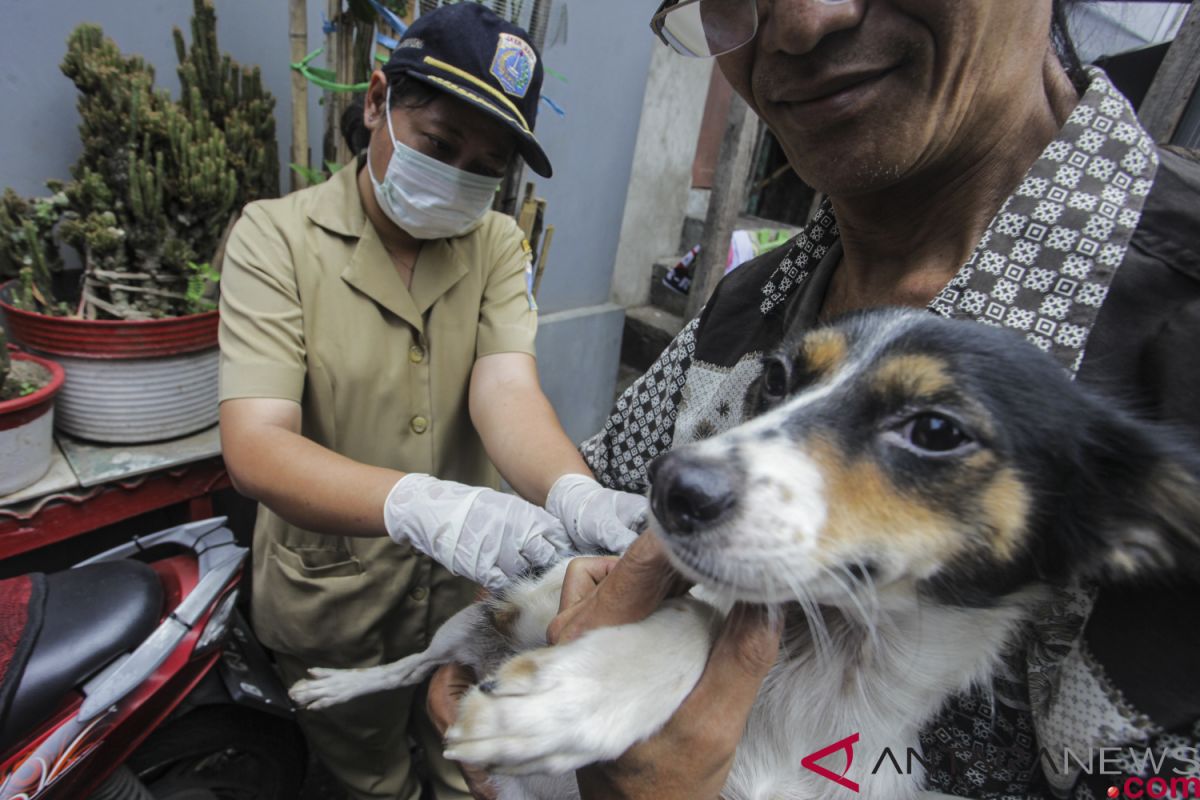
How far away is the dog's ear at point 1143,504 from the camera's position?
103 cm

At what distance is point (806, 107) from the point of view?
124 cm

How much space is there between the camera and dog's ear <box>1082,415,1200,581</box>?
103cm

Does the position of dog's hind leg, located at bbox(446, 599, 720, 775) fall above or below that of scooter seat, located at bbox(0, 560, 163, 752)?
above

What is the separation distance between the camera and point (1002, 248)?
3.80 ft

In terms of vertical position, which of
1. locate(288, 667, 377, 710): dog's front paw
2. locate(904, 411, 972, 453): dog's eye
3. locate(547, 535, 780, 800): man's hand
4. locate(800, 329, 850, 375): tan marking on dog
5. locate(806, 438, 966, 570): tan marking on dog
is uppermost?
locate(800, 329, 850, 375): tan marking on dog

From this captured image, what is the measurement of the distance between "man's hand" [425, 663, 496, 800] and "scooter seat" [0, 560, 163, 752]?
91 centimetres

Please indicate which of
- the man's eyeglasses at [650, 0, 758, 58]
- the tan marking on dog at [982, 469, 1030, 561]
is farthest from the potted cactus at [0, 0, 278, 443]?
the tan marking on dog at [982, 469, 1030, 561]

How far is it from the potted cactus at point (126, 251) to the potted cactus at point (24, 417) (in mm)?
101

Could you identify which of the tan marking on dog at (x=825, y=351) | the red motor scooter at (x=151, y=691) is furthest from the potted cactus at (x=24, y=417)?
the tan marking on dog at (x=825, y=351)

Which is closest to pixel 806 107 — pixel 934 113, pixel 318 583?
pixel 934 113

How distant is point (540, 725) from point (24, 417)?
2195mm

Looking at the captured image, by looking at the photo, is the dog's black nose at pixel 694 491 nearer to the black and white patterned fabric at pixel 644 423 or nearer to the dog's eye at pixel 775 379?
the dog's eye at pixel 775 379

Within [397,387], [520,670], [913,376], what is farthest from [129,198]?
[913,376]

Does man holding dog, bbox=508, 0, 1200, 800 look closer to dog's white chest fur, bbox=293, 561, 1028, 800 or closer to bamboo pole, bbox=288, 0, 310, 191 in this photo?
dog's white chest fur, bbox=293, 561, 1028, 800
